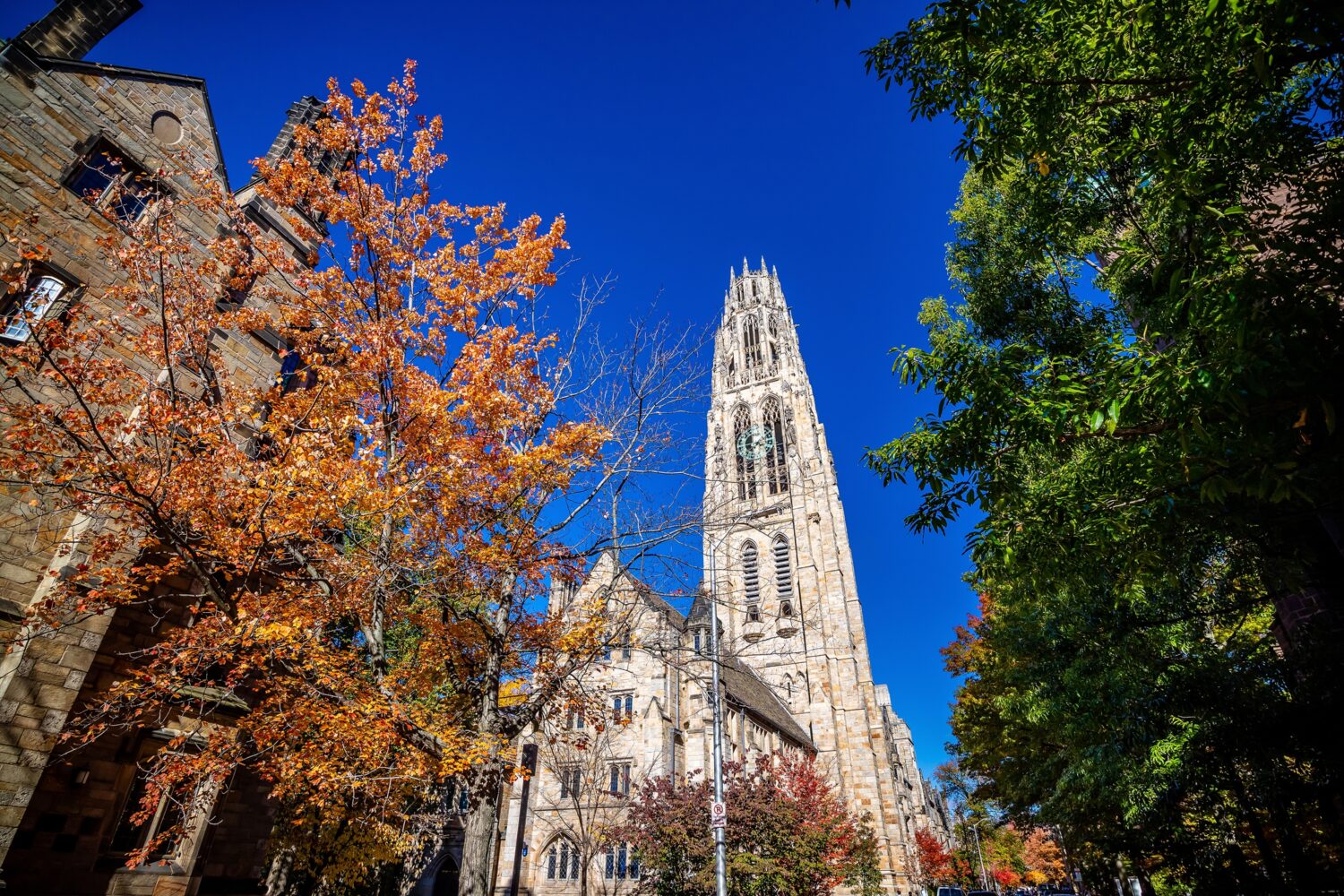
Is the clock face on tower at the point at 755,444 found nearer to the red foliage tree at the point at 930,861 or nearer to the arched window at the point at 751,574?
the arched window at the point at 751,574

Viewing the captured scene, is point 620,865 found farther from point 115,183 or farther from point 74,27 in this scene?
point 74,27

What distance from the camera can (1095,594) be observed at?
1266 centimetres

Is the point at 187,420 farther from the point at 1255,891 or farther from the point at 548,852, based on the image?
the point at 548,852

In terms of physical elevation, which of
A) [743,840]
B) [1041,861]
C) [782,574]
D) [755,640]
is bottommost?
[1041,861]

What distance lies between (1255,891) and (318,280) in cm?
1964

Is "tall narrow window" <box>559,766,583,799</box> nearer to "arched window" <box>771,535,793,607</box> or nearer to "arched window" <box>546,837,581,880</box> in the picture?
"arched window" <box>546,837,581,880</box>

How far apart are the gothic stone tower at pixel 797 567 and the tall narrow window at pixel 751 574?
Answer: 0.28ft

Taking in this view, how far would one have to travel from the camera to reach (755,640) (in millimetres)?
9969

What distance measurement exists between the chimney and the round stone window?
1391mm

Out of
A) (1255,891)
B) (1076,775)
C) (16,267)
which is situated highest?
(16,267)

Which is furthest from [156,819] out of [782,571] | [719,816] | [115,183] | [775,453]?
[775,453]

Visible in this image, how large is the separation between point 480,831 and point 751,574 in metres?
37.9

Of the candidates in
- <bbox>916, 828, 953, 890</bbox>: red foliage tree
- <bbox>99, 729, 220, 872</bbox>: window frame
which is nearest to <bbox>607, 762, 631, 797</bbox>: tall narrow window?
→ <bbox>99, 729, 220, 872</bbox>: window frame

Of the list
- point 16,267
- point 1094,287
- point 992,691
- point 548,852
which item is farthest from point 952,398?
point 548,852
